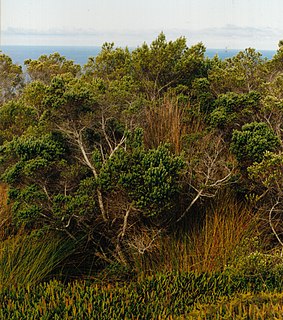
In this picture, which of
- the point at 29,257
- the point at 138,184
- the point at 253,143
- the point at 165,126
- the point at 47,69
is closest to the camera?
the point at 138,184

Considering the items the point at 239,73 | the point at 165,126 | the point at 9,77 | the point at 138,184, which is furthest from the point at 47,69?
the point at 138,184

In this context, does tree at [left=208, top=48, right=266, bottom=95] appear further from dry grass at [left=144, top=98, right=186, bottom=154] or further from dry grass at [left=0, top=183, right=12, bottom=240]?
dry grass at [left=0, top=183, right=12, bottom=240]

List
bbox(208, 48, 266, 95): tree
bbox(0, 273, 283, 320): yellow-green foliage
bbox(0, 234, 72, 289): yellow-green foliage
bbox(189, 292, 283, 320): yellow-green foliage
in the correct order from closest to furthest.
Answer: bbox(189, 292, 283, 320): yellow-green foliage, bbox(0, 273, 283, 320): yellow-green foliage, bbox(0, 234, 72, 289): yellow-green foliage, bbox(208, 48, 266, 95): tree

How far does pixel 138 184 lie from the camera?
141 inches

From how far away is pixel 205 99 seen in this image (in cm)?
561

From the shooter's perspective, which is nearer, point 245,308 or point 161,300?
point 245,308

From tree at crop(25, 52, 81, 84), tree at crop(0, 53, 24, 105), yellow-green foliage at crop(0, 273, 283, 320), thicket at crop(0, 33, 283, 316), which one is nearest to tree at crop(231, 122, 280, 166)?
thicket at crop(0, 33, 283, 316)

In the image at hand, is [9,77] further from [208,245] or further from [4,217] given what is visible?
[208,245]

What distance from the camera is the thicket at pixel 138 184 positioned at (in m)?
3.68

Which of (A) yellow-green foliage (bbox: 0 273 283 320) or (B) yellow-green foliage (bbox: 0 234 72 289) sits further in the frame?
(B) yellow-green foliage (bbox: 0 234 72 289)

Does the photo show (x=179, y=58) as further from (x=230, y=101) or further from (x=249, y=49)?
(x=230, y=101)

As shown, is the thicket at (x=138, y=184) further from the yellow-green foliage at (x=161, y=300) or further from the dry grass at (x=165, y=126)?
the yellow-green foliage at (x=161, y=300)

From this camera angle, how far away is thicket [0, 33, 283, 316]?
3676 millimetres

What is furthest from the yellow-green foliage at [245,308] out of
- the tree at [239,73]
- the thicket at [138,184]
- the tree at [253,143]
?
the tree at [239,73]
